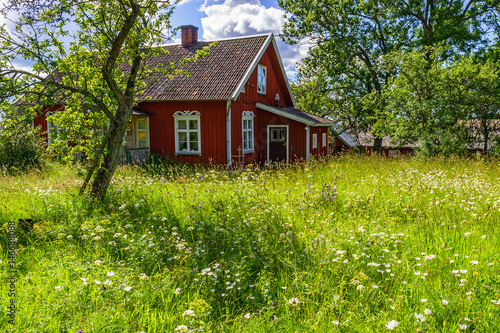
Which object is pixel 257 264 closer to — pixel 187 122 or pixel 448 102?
pixel 187 122

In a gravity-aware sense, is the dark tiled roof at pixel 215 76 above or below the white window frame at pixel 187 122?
above

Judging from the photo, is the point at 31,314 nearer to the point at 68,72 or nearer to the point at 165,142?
the point at 68,72

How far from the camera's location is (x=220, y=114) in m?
15.6

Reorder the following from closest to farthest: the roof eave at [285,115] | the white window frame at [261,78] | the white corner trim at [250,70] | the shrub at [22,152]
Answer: the shrub at [22,152], the white corner trim at [250,70], the roof eave at [285,115], the white window frame at [261,78]

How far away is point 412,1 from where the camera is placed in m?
23.1

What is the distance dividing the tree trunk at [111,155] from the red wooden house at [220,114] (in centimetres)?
707

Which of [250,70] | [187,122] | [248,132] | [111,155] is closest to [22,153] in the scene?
[187,122]

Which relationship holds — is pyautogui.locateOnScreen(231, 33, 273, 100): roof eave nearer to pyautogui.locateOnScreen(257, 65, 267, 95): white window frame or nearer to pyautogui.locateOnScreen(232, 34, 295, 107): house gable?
pyautogui.locateOnScreen(232, 34, 295, 107): house gable

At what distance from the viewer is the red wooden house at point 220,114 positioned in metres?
15.6

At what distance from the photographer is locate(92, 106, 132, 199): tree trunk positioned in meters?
7.38

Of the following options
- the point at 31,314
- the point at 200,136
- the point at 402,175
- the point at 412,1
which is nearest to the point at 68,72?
the point at 31,314

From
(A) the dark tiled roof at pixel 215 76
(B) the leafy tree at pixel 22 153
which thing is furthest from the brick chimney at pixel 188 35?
(B) the leafy tree at pixel 22 153

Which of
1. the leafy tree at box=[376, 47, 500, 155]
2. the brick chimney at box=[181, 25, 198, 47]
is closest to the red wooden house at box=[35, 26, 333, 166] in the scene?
the brick chimney at box=[181, 25, 198, 47]

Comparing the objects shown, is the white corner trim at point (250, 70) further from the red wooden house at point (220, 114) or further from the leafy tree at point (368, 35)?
the leafy tree at point (368, 35)
